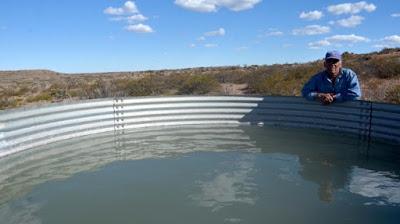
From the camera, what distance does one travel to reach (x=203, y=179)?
654cm

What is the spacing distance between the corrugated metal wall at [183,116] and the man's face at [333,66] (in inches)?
32.1

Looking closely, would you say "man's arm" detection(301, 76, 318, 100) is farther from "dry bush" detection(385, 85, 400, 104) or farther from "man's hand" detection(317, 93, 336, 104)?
"dry bush" detection(385, 85, 400, 104)

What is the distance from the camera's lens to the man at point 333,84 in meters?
8.89

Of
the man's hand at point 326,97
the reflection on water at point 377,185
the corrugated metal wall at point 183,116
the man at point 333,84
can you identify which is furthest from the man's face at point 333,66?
the reflection on water at point 377,185

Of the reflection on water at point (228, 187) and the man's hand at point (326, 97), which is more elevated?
the man's hand at point (326, 97)

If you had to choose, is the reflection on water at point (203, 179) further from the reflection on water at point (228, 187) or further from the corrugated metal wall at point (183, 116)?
the corrugated metal wall at point (183, 116)

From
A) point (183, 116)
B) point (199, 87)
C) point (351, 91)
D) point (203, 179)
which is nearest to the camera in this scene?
point (203, 179)

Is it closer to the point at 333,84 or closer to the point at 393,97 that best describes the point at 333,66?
the point at 333,84

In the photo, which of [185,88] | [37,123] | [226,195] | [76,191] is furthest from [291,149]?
[185,88]

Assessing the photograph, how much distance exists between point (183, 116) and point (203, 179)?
4.53 m

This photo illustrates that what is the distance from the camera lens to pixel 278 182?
6.39 meters

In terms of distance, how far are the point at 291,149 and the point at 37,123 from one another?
451 cm

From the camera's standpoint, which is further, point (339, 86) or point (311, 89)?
point (311, 89)

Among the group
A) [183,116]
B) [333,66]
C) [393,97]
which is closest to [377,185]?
[333,66]
